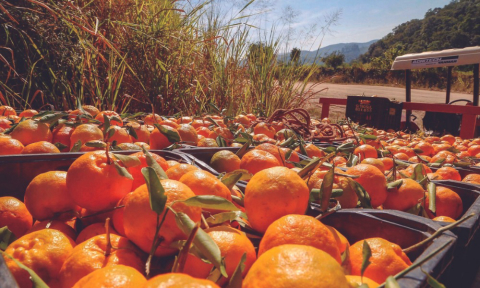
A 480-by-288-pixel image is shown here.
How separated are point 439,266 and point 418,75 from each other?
33941 mm

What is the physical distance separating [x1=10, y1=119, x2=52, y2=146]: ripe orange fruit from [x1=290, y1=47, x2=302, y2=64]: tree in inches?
156

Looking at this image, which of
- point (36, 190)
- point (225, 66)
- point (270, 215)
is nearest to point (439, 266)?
point (270, 215)

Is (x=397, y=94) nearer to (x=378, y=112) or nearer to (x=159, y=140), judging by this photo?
(x=378, y=112)

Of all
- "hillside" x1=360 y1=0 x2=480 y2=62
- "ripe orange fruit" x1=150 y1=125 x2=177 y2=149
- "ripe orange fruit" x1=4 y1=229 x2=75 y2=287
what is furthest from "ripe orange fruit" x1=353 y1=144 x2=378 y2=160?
"hillside" x1=360 y1=0 x2=480 y2=62

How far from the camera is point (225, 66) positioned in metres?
4.20

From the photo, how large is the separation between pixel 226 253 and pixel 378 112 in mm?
4892

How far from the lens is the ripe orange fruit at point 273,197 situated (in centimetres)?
73

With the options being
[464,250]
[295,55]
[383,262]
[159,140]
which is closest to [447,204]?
[464,250]

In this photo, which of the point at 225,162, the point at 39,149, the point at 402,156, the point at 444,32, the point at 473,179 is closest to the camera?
the point at 39,149

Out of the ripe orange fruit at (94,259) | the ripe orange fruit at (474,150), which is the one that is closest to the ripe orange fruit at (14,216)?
the ripe orange fruit at (94,259)

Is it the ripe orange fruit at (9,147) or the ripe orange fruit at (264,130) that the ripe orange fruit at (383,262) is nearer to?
the ripe orange fruit at (9,147)

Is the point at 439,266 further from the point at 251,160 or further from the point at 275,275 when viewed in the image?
the point at 251,160

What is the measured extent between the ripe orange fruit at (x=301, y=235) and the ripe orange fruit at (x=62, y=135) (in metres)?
1.28

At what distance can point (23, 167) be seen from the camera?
1021 mm
